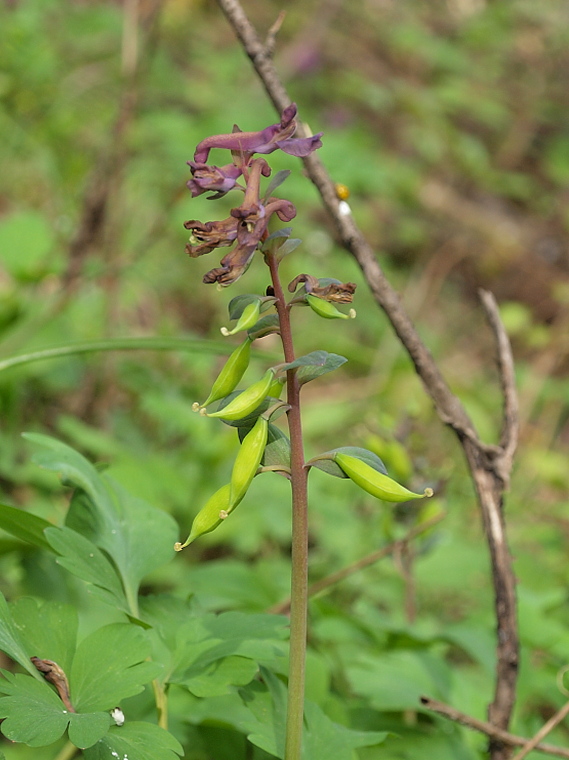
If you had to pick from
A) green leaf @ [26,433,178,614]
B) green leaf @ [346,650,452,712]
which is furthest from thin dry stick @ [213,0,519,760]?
green leaf @ [26,433,178,614]

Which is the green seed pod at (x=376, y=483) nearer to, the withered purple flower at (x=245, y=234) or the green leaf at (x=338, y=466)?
the green leaf at (x=338, y=466)

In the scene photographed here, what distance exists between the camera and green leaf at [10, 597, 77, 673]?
778 mm

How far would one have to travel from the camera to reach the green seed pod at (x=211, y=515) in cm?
67

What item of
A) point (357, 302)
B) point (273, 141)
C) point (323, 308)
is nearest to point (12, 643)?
point (323, 308)

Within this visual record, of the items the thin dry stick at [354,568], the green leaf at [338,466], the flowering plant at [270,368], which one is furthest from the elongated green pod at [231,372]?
the thin dry stick at [354,568]

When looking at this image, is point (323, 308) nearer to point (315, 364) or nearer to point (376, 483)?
point (315, 364)

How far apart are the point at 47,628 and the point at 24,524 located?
12 centimetres

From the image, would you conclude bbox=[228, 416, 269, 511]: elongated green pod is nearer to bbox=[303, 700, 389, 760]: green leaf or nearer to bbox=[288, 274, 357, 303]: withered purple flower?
bbox=[288, 274, 357, 303]: withered purple flower

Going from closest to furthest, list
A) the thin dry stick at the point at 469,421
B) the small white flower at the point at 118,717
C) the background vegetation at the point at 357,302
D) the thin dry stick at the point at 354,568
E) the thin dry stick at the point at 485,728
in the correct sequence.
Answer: the small white flower at the point at 118,717 < the thin dry stick at the point at 485,728 < the thin dry stick at the point at 469,421 < the thin dry stick at the point at 354,568 < the background vegetation at the point at 357,302

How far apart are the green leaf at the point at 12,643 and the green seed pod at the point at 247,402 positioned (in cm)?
30

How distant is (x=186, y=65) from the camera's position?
19.7 feet

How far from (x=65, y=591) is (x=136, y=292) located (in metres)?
2.35

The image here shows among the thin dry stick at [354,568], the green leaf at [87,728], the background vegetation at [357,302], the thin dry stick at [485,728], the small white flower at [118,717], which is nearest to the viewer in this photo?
the green leaf at [87,728]

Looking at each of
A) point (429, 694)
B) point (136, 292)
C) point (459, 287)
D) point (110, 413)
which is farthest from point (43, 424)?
point (459, 287)
